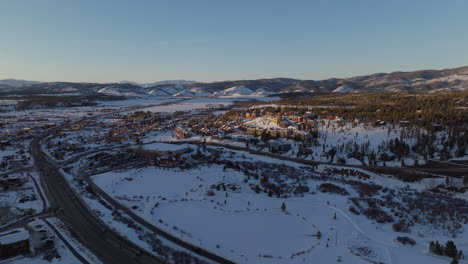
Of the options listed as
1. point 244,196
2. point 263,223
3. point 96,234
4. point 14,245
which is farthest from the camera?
point 244,196

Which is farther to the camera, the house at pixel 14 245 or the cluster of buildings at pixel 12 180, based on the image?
the cluster of buildings at pixel 12 180

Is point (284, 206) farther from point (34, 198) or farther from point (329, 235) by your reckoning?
point (34, 198)

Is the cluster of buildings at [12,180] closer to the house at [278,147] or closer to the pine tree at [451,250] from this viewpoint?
the house at [278,147]

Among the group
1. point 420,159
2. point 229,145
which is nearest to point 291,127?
point 229,145

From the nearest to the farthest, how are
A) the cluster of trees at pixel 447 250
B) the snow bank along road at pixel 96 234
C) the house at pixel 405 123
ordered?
the cluster of trees at pixel 447 250, the snow bank along road at pixel 96 234, the house at pixel 405 123

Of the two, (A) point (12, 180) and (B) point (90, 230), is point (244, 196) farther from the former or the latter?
(A) point (12, 180)

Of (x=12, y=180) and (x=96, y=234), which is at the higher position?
(x=12, y=180)

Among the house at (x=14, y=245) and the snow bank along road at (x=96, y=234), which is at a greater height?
the house at (x=14, y=245)

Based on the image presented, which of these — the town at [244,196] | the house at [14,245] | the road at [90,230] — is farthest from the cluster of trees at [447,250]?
the house at [14,245]

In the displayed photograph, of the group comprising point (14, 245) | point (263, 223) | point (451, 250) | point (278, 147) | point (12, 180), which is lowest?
point (263, 223)

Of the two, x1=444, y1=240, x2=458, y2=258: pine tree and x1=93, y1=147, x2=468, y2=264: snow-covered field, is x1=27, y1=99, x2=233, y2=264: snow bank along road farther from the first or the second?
x1=444, y1=240, x2=458, y2=258: pine tree

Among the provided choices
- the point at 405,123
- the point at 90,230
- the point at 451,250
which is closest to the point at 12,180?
the point at 90,230
